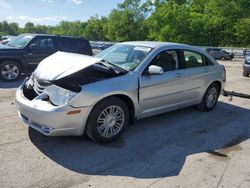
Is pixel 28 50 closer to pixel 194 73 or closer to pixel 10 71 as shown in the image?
pixel 10 71

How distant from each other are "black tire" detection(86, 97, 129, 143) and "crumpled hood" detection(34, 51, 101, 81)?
66 centimetres

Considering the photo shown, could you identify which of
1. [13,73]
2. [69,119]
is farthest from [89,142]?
[13,73]

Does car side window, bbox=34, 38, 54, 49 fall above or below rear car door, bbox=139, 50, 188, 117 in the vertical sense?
above

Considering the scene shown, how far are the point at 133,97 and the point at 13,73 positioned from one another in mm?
6406

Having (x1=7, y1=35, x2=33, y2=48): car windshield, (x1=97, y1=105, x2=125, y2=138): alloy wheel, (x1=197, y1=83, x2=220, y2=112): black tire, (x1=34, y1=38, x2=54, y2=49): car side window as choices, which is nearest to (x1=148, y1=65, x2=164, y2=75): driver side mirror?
(x1=97, y1=105, x2=125, y2=138): alloy wheel

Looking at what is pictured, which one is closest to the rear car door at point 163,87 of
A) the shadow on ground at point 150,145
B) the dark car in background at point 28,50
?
the shadow on ground at point 150,145

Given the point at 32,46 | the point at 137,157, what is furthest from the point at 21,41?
the point at 137,157

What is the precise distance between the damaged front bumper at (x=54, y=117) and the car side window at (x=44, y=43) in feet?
21.2

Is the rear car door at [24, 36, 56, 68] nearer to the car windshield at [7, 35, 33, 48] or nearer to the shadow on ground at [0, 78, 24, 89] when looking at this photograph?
the car windshield at [7, 35, 33, 48]

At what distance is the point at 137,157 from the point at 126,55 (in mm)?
2115

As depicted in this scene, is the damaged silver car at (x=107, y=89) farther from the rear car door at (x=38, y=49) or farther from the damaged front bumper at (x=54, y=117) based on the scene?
the rear car door at (x=38, y=49)

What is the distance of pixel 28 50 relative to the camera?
33.3 ft

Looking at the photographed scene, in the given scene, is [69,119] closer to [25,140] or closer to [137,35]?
[25,140]

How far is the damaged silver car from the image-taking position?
420cm
